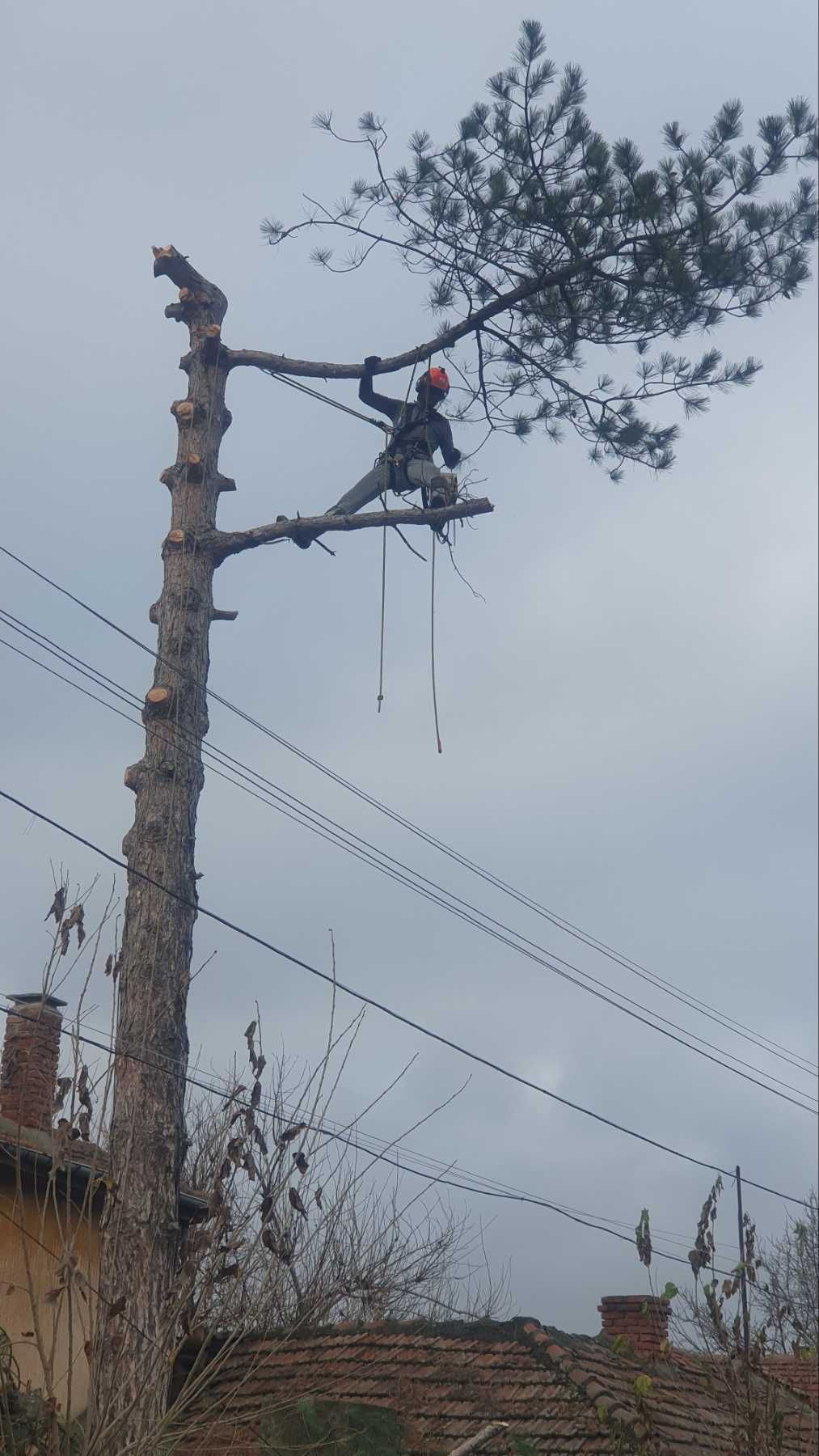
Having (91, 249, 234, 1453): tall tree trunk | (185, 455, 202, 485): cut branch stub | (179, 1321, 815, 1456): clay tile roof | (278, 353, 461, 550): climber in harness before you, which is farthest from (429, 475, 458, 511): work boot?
(179, 1321, 815, 1456): clay tile roof

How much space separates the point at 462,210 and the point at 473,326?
0.79 m

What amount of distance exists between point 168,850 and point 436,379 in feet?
12.8

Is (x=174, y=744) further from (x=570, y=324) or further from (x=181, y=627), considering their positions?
(x=570, y=324)

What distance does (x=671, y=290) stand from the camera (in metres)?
10.0

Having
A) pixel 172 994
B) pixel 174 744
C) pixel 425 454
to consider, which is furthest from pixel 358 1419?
pixel 425 454

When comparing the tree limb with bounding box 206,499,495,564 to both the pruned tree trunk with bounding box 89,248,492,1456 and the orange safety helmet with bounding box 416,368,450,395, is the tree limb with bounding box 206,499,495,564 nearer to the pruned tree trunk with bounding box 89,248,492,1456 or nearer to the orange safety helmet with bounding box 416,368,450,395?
the pruned tree trunk with bounding box 89,248,492,1456

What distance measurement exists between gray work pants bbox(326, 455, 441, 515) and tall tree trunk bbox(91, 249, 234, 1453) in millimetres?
882

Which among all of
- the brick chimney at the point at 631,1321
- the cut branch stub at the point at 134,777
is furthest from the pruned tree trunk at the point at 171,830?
the brick chimney at the point at 631,1321

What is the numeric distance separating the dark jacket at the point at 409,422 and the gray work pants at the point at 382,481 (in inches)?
3.8

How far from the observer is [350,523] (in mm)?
10000

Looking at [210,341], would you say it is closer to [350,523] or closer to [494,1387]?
[350,523]

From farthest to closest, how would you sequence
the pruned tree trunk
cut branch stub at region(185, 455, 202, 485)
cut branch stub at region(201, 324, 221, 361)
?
cut branch stub at region(201, 324, 221, 361) → cut branch stub at region(185, 455, 202, 485) → the pruned tree trunk

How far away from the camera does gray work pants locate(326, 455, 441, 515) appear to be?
10453 millimetres

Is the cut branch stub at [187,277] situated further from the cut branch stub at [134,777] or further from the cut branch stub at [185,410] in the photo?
the cut branch stub at [134,777]
